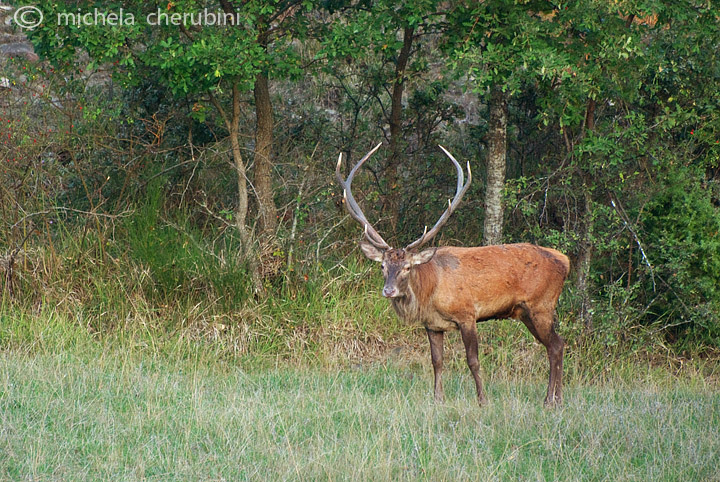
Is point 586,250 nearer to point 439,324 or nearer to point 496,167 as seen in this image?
point 496,167

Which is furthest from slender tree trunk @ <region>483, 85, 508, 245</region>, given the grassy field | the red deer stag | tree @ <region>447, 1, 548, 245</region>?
the grassy field

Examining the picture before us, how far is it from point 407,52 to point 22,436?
249 inches

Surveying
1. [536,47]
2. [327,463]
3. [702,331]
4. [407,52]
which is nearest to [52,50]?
[407,52]

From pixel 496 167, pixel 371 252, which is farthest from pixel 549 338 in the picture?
pixel 496 167

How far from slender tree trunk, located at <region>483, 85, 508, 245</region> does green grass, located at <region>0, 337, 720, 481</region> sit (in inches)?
75.9

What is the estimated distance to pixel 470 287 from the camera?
23.8 feet

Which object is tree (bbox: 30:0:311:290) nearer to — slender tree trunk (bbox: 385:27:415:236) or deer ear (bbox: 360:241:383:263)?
slender tree trunk (bbox: 385:27:415:236)

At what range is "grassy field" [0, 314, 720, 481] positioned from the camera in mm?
5016

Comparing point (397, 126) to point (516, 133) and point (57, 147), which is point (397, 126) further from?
point (57, 147)

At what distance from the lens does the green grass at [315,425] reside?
16.4ft

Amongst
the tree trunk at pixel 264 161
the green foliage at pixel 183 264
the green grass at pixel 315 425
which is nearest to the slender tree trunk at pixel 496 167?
the green grass at pixel 315 425

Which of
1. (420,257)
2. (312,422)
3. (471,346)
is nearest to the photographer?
(312,422)

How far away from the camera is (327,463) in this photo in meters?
5.02

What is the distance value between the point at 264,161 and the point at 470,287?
309 centimetres
